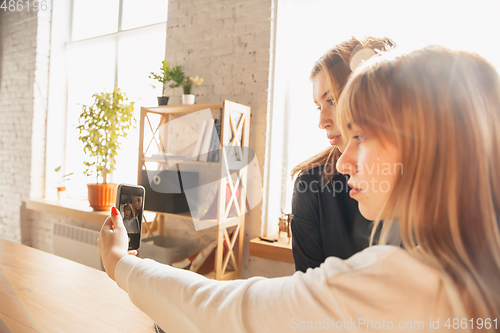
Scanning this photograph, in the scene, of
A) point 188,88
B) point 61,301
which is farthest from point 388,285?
point 188,88

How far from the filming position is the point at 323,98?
1018 mm

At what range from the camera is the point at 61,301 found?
88 centimetres

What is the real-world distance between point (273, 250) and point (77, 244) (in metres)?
2.11

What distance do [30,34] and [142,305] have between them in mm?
4400

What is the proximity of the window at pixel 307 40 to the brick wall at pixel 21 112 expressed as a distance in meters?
2.93

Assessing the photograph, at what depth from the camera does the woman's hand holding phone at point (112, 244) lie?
23.5 inches

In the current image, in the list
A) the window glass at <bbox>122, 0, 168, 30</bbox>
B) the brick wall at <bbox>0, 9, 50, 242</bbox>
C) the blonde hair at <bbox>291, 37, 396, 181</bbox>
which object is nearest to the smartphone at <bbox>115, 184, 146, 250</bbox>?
the blonde hair at <bbox>291, 37, 396, 181</bbox>

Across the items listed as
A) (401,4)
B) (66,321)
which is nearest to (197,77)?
(401,4)

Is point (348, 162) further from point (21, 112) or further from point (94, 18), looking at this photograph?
point (21, 112)

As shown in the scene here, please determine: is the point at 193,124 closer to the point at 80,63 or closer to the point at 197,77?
the point at 197,77

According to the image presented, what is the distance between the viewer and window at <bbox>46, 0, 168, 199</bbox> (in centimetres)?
326

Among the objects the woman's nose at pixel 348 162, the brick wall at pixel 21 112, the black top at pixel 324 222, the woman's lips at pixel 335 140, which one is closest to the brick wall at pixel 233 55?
the black top at pixel 324 222

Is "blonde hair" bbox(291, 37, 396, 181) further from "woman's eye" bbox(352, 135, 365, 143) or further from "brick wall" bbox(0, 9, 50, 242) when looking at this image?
"brick wall" bbox(0, 9, 50, 242)

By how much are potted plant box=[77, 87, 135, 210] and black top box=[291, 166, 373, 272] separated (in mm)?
2384
